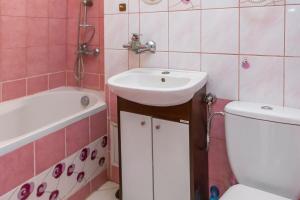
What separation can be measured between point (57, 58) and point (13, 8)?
0.56 metres

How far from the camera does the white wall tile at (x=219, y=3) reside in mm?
1552

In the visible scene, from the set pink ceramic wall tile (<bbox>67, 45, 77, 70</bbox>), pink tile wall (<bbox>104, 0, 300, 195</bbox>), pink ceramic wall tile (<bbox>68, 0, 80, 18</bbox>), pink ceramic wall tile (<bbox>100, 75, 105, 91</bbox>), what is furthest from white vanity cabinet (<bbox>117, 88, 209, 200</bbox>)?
pink ceramic wall tile (<bbox>68, 0, 80, 18</bbox>)

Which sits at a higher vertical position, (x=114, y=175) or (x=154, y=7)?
(x=154, y=7)

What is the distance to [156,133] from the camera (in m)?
1.65

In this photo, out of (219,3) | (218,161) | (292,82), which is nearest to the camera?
(292,82)

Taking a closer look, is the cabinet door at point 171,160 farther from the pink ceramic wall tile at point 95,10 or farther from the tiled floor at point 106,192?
the pink ceramic wall tile at point 95,10

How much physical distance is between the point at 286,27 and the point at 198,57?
1.65 ft

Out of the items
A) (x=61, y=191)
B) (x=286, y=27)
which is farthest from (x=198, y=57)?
(x=61, y=191)

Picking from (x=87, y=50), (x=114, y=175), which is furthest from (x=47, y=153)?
(x=87, y=50)

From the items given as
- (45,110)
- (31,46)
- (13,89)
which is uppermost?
(31,46)

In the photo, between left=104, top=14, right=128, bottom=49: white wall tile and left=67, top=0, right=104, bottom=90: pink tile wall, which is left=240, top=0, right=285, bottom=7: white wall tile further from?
left=67, top=0, right=104, bottom=90: pink tile wall

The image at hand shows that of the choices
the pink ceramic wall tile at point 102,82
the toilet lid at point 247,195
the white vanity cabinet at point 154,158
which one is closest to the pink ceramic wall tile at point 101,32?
the pink ceramic wall tile at point 102,82

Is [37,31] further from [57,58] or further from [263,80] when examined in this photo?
[263,80]

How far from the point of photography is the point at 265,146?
137 centimetres
